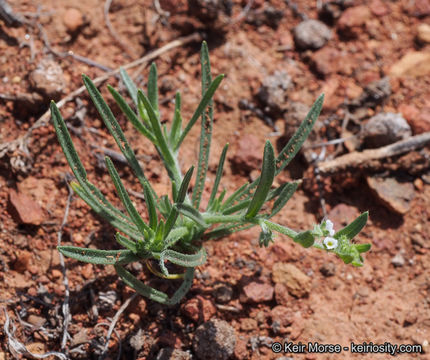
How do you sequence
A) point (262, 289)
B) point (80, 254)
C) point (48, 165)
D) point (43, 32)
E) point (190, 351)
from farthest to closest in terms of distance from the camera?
point (43, 32), point (48, 165), point (262, 289), point (190, 351), point (80, 254)

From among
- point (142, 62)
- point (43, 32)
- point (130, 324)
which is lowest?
point (130, 324)

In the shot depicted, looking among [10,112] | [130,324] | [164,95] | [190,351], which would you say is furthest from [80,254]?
[164,95]

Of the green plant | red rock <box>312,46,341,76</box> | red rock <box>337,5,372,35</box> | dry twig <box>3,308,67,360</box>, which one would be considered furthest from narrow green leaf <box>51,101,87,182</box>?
red rock <box>337,5,372,35</box>

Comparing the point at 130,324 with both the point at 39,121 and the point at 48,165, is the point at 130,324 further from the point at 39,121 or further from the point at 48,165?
the point at 39,121

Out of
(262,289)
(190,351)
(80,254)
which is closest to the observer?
(80,254)

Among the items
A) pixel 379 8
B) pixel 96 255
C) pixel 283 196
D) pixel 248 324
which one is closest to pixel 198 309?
pixel 248 324

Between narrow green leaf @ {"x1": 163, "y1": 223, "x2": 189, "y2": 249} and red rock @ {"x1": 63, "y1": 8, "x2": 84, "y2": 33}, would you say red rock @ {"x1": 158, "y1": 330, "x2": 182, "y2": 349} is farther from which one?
red rock @ {"x1": 63, "y1": 8, "x2": 84, "y2": 33}

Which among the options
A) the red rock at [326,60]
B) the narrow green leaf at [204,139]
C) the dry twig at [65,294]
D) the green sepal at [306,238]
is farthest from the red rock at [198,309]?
the red rock at [326,60]
